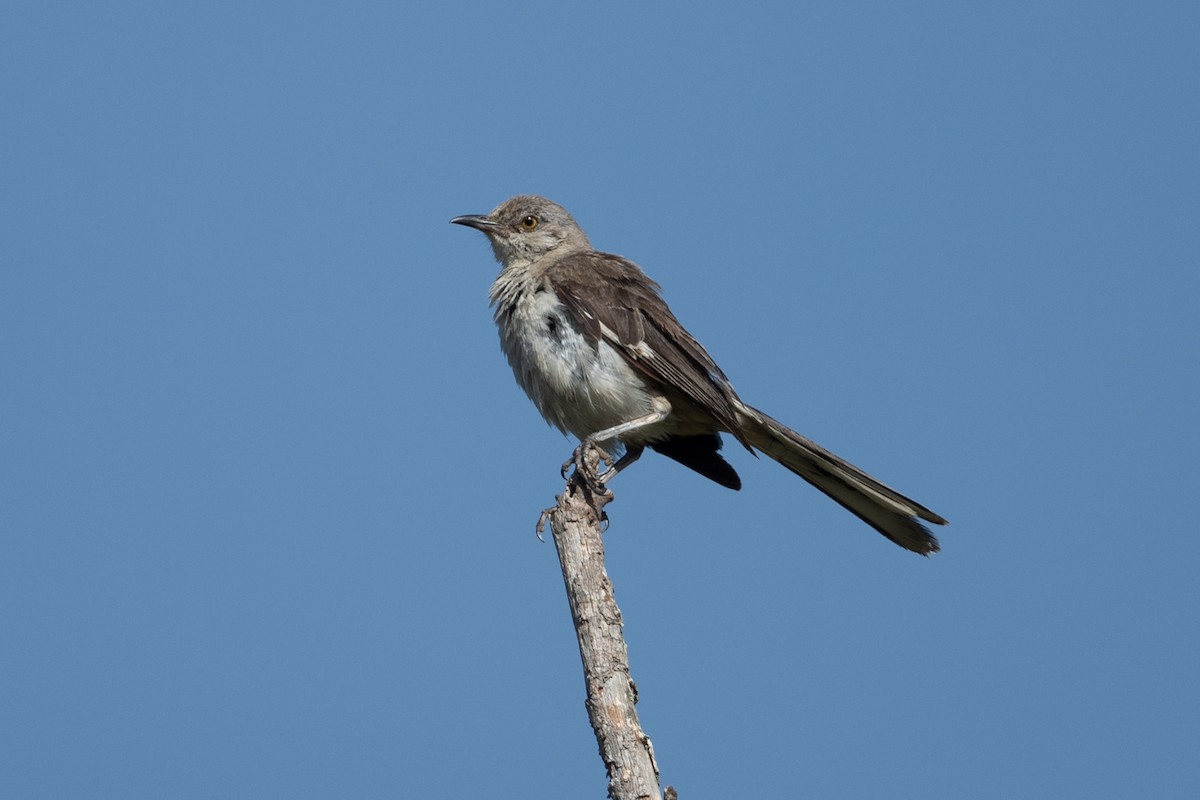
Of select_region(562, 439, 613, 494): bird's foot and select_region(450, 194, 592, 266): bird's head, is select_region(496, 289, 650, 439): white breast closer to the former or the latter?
select_region(562, 439, 613, 494): bird's foot

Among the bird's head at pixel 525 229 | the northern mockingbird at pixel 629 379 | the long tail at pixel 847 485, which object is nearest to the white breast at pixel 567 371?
the northern mockingbird at pixel 629 379

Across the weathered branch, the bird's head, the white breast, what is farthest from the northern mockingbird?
the weathered branch

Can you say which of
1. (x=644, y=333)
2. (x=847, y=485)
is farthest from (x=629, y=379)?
(x=847, y=485)

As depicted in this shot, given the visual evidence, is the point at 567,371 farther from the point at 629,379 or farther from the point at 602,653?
the point at 602,653

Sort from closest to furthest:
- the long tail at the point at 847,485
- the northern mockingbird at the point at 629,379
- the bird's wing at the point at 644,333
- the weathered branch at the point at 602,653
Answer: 1. the weathered branch at the point at 602,653
2. the long tail at the point at 847,485
3. the northern mockingbird at the point at 629,379
4. the bird's wing at the point at 644,333

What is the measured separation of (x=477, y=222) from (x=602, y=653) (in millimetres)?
4162

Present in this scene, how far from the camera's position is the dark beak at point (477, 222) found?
8562 mm

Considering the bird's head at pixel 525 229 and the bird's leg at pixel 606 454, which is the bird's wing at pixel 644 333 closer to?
the bird's leg at pixel 606 454

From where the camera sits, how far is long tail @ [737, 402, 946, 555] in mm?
6891

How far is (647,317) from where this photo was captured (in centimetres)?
744

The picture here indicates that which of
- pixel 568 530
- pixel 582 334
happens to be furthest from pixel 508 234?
pixel 568 530

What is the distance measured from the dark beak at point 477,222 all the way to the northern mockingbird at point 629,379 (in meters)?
0.82

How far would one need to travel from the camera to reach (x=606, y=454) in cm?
703

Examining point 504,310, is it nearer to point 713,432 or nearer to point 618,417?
point 618,417
